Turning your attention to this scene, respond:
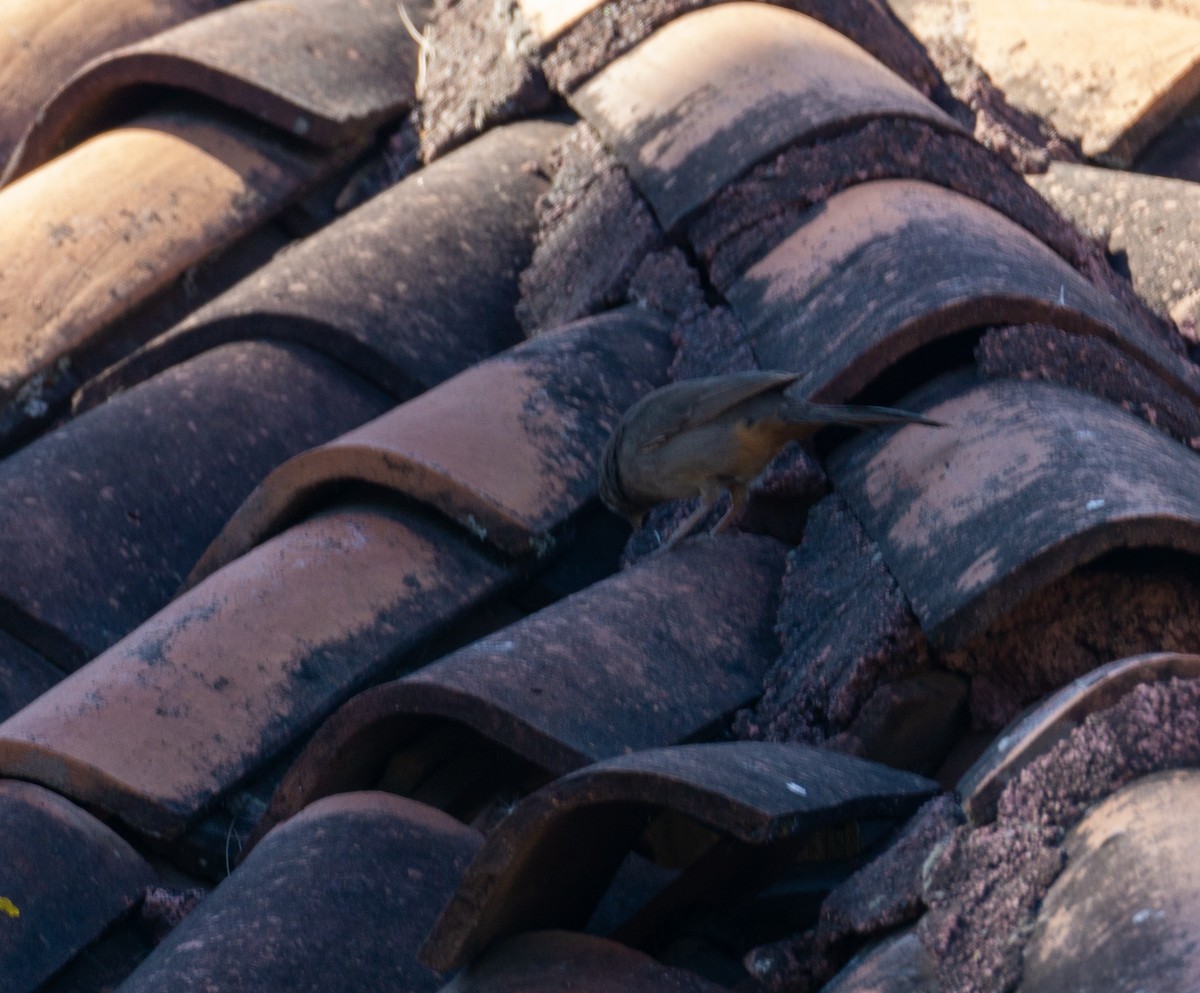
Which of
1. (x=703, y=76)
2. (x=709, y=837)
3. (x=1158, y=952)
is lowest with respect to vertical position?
(x=709, y=837)

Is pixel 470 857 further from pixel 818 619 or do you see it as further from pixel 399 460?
pixel 399 460

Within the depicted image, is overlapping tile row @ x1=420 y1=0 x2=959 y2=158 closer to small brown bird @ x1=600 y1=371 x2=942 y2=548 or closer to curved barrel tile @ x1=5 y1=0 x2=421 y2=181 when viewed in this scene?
curved barrel tile @ x1=5 y1=0 x2=421 y2=181

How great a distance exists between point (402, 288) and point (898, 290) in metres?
1.60

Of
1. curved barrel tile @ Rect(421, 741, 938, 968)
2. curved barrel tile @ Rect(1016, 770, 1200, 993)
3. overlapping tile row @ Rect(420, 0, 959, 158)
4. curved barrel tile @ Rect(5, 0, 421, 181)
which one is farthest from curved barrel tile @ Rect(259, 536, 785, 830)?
curved barrel tile @ Rect(5, 0, 421, 181)

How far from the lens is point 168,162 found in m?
4.93

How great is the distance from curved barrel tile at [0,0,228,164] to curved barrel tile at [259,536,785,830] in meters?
4.00

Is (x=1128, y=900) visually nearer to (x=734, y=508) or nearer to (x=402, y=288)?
(x=734, y=508)

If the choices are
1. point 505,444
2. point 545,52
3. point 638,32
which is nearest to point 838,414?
point 505,444

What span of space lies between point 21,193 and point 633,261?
200 cm

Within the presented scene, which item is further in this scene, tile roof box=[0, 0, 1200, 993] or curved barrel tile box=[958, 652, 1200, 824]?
tile roof box=[0, 0, 1200, 993]

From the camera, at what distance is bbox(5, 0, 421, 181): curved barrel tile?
5.05m

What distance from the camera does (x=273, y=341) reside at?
4164 mm

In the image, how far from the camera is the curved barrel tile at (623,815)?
1.82m

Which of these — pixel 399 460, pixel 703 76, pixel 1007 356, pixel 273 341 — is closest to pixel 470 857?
pixel 399 460
